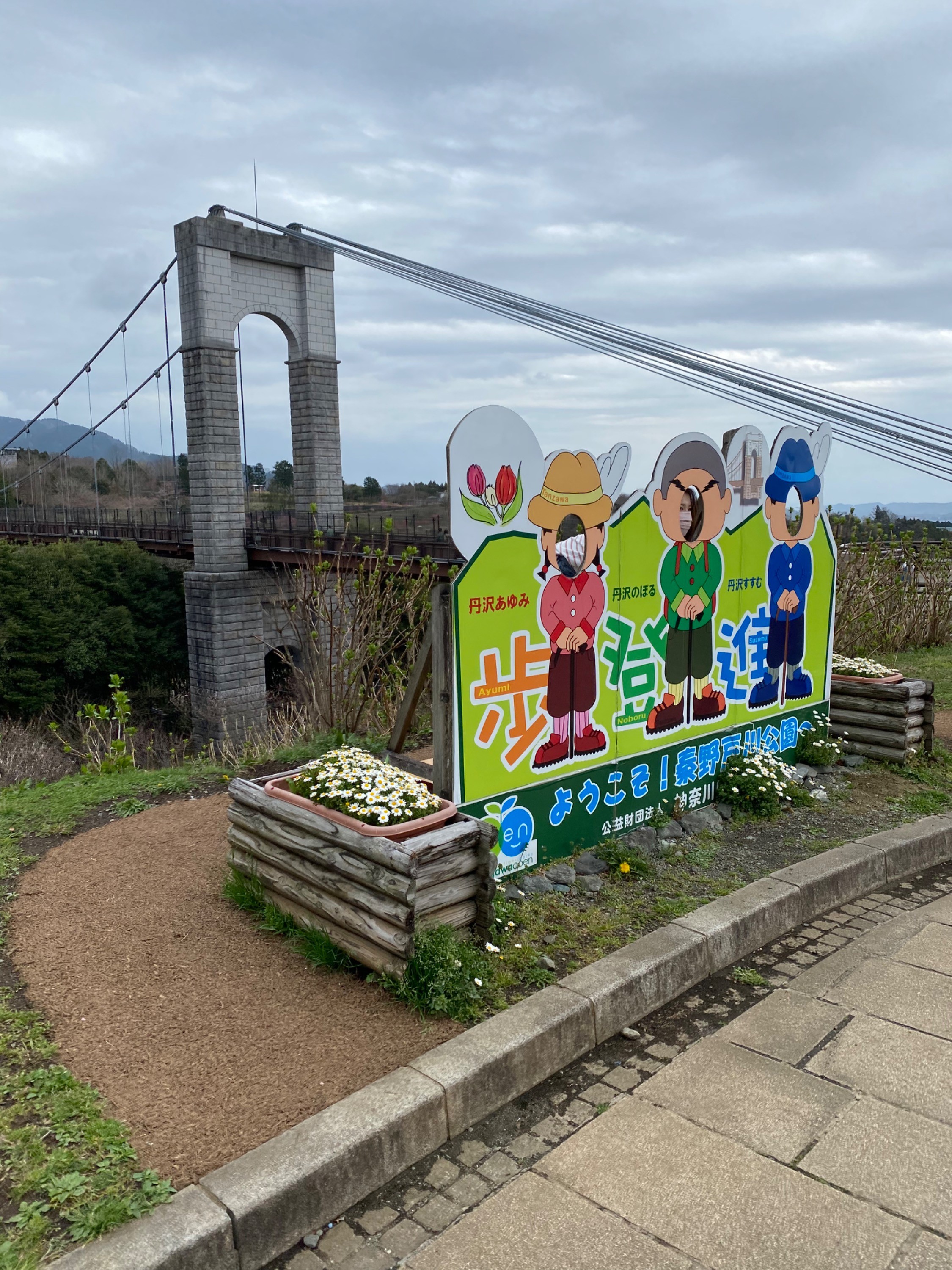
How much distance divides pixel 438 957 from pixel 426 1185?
0.79 metres

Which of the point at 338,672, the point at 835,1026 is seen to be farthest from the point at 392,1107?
the point at 338,672

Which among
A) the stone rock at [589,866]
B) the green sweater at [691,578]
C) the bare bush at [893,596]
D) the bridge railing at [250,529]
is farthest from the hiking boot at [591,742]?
the bare bush at [893,596]

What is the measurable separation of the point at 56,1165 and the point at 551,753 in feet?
8.58

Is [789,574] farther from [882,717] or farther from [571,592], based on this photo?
[571,592]

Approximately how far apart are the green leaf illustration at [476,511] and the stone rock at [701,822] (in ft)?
7.41

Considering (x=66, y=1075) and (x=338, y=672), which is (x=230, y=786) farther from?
(x=338, y=672)

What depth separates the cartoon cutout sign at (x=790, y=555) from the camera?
5598 mm

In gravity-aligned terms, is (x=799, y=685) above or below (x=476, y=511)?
below

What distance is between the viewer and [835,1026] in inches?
125

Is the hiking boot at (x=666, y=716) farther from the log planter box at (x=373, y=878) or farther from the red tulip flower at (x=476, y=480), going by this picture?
the red tulip flower at (x=476, y=480)

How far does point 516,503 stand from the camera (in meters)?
3.92

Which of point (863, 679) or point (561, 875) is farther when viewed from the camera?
point (863, 679)

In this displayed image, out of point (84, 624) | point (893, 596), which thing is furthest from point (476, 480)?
point (84, 624)

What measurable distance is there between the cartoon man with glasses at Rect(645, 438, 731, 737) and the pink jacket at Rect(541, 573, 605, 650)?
588 mm
